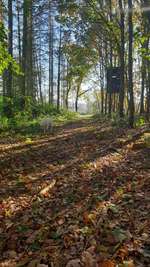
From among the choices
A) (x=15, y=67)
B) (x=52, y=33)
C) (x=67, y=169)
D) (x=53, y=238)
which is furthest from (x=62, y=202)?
(x=52, y=33)

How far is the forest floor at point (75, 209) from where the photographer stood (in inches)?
160

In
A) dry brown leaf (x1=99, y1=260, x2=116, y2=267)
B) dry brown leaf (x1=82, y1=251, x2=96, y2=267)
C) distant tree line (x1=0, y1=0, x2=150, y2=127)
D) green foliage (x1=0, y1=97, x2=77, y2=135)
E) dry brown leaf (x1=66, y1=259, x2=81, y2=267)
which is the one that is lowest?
dry brown leaf (x1=66, y1=259, x2=81, y2=267)

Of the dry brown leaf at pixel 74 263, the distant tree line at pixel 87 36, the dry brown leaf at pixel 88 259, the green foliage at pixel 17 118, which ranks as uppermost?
the distant tree line at pixel 87 36

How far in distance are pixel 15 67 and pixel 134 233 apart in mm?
7398

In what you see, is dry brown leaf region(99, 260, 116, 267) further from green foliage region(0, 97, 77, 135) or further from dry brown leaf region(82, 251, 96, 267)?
green foliage region(0, 97, 77, 135)

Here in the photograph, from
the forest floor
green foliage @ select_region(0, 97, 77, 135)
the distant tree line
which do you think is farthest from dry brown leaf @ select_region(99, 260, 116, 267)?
green foliage @ select_region(0, 97, 77, 135)

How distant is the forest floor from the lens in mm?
4062

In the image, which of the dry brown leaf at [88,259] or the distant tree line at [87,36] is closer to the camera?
the dry brown leaf at [88,259]

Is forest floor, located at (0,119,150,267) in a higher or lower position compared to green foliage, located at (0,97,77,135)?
lower

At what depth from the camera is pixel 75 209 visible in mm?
5551

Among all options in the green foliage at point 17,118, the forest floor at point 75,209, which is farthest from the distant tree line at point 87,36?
the forest floor at point 75,209

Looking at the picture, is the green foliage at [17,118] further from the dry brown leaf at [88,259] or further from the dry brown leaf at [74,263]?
the dry brown leaf at [74,263]

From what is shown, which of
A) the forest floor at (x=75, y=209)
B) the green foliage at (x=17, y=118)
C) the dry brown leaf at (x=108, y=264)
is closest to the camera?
the dry brown leaf at (x=108, y=264)

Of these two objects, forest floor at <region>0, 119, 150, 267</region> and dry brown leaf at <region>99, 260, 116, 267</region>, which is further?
forest floor at <region>0, 119, 150, 267</region>
